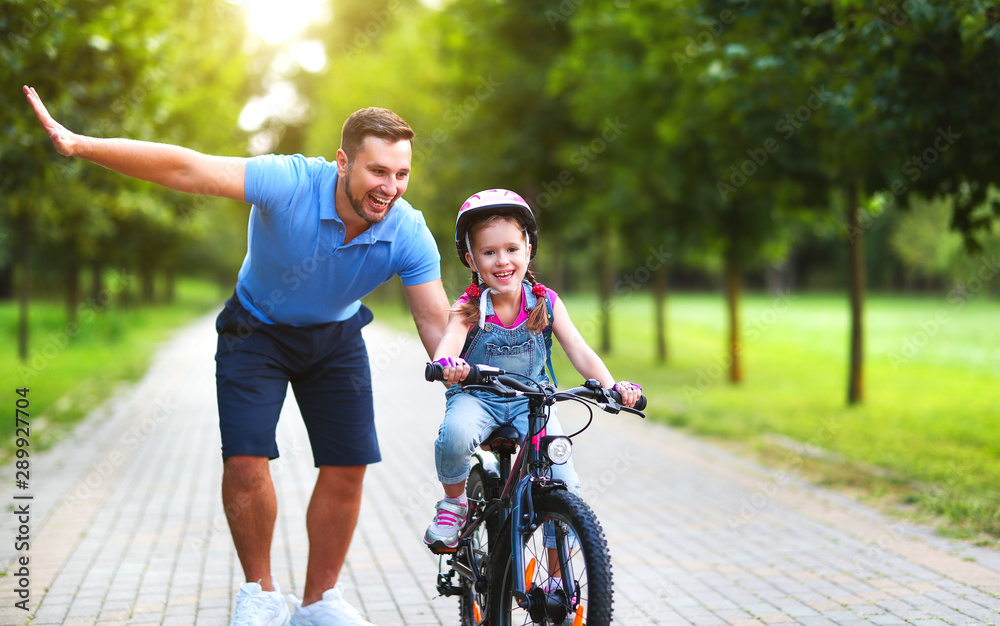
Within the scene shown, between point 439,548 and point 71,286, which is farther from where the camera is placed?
point 71,286

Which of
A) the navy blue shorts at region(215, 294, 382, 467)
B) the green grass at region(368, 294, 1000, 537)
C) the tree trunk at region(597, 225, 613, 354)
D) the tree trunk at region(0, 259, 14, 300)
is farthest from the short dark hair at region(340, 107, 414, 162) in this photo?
the tree trunk at region(0, 259, 14, 300)

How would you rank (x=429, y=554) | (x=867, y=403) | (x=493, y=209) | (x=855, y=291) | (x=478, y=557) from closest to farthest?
(x=493, y=209) → (x=478, y=557) → (x=429, y=554) → (x=855, y=291) → (x=867, y=403)

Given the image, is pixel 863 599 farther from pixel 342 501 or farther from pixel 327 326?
pixel 327 326

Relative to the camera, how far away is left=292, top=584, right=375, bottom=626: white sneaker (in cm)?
403

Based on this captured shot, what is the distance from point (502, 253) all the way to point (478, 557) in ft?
3.65

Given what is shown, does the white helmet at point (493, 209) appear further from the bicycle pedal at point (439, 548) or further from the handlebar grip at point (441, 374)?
the bicycle pedal at point (439, 548)

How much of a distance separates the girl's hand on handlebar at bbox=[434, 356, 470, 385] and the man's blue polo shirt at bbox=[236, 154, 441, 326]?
690mm

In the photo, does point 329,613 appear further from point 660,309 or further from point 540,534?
point 660,309

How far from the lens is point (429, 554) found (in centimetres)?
571

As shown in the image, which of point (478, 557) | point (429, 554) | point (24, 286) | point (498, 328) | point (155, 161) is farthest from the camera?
point (24, 286)

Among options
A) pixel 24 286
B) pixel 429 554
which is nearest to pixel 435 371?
pixel 429 554

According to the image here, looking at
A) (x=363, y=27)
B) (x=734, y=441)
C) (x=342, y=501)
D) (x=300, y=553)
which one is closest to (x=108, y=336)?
(x=734, y=441)

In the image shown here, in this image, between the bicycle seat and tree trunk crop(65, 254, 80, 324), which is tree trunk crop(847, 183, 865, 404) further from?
tree trunk crop(65, 254, 80, 324)

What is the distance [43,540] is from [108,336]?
19154 mm
